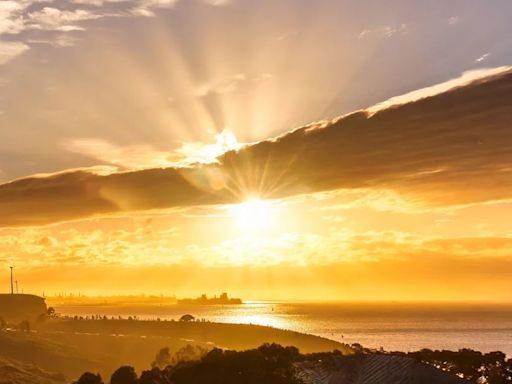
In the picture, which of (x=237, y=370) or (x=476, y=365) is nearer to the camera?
(x=237, y=370)

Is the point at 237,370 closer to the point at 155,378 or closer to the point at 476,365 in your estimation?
the point at 155,378

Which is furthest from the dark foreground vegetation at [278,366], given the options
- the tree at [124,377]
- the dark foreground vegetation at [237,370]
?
the tree at [124,377]

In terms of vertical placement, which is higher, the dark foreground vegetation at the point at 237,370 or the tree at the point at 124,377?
the dark foreground vegetation at the point at 237,370

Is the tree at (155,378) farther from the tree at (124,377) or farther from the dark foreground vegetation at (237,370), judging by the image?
the tree at (124,377)

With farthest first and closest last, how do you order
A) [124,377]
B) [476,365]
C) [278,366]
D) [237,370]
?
[124,377] → [476,365] → [278,366] → [237,370]

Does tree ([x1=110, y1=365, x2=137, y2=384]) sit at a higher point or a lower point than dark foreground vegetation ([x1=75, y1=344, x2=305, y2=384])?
lower

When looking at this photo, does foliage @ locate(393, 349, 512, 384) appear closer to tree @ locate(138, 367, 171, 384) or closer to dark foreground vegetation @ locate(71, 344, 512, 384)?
dark foreground vegetation @ locate(71, 344, 512, 384)

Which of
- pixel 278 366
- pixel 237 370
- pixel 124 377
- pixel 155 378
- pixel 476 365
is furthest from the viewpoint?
pixel 124 377

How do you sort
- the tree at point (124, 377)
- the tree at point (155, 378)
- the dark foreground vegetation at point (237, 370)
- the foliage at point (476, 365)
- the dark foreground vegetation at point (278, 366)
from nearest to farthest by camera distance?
the dark foreground vegetation at point (278, 366), the dark foreground vegetation at point (237, 370), the foliage at point (476, 365), the tree at point (155, 378), the tree at point (124, 377)

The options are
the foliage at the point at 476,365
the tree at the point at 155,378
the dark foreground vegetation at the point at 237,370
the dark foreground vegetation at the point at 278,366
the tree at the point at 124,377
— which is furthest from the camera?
the tree at the point at 124,377

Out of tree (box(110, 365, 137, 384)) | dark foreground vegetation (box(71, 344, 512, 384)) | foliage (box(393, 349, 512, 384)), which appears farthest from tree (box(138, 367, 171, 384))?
foliage (box(393, 349, 512, 384))

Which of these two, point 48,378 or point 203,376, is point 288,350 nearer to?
point 203,376

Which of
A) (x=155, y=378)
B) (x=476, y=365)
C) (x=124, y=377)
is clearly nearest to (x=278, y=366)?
(x=155, y=378)

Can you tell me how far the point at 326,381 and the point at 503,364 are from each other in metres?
24.4
